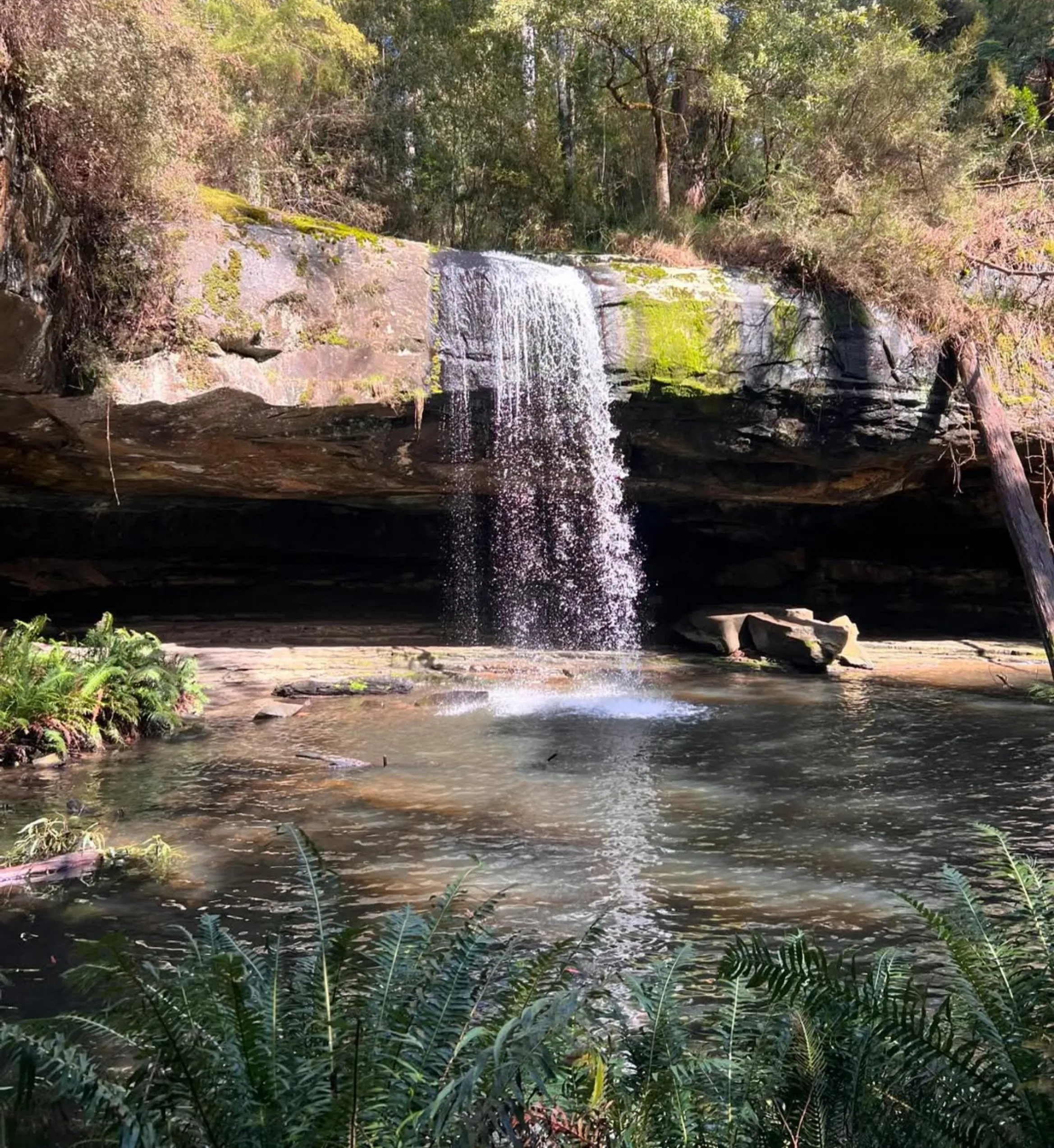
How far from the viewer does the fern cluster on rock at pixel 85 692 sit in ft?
22.2

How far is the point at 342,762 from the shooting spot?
642 centimetres

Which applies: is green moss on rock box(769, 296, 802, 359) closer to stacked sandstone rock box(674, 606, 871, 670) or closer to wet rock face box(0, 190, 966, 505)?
wet rock face box(0, 190, 966, 505)

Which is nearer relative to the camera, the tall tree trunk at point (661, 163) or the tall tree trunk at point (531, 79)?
the tall tree trunk at point (661, 163)

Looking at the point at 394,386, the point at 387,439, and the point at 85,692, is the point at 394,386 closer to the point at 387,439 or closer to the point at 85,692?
the point at 387,439

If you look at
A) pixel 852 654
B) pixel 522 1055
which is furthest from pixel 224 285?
pixel 522 1055

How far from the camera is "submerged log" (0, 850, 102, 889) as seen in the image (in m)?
4.23

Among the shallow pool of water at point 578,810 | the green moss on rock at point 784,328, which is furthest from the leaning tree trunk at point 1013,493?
the green moss on rock at point 784,328

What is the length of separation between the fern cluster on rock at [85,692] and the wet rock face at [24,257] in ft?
7.08

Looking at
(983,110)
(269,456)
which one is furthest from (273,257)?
(983,110)

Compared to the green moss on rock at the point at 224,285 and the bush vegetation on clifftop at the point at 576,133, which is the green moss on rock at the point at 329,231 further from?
the green moss on rock at the point at 224,285

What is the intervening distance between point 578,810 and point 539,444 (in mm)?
6736

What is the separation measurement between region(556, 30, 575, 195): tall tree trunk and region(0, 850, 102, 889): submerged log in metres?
15.2

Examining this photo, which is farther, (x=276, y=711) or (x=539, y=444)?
(x=539, y=444)

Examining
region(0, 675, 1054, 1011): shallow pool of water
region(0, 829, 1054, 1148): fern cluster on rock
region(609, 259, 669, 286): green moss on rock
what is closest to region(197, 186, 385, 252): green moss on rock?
region(609, 259, 669, 286): green moss on rock
